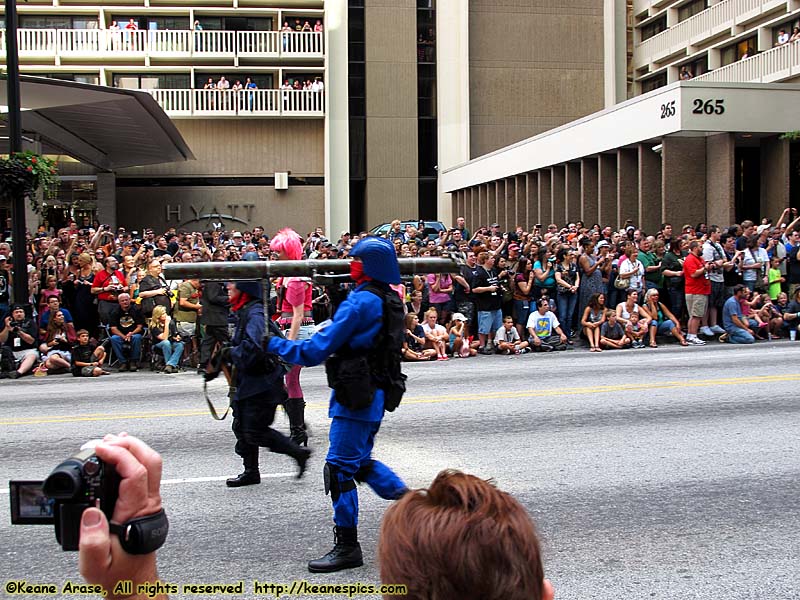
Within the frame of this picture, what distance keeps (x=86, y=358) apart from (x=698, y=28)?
35915 millimetres

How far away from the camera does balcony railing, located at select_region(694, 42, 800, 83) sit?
113ft

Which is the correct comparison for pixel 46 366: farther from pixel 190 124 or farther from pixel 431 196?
pixel 431 196

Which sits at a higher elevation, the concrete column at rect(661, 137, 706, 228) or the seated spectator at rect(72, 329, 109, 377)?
the concrete column at rect(661, 137, 706, 228)

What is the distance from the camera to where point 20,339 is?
14531mm

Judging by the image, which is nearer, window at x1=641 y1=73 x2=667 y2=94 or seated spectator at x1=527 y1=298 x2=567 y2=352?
seated spectator at x1=527 y1=298 x2=567 y2=352

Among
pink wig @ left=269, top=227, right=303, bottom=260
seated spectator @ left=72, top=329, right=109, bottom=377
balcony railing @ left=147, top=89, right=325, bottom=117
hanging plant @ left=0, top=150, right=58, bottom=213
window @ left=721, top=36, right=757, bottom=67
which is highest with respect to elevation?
window @ left=721, top=36, right=757, bottom=67

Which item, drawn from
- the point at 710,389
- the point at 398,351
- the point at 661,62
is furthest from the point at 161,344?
the point at 661,62

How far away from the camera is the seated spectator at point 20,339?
14.3m

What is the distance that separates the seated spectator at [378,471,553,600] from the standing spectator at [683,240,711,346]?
16.3 meters

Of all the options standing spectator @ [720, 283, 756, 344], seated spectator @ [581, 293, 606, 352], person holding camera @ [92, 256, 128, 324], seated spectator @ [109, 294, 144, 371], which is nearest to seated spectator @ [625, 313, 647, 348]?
seated spectator @ [581, 293, 606, 352]

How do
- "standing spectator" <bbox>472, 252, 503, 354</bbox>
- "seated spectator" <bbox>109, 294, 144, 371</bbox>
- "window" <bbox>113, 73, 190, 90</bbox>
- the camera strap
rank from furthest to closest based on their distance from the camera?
"window" <bbox>113, 73, 190, 90</bbox>, "standing spectator" <bbox>472, 252, 503, 354</bbox>, "seated spectator" <bbox>109, 294, 144, 371</bbox>, the camera strap

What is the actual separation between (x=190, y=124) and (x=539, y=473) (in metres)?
36.1

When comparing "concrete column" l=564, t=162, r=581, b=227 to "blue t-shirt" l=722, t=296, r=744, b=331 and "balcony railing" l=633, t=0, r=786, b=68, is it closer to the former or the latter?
"balcony railing" l=633, t=0, r=786, b=68

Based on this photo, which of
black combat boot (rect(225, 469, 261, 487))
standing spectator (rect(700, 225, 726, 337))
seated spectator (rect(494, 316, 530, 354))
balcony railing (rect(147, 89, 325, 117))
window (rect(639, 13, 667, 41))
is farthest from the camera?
window (rect(639, 13, 667, 41))
